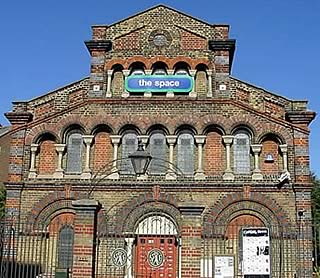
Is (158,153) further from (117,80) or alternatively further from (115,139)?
(117,80)

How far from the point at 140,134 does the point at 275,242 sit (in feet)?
24.7

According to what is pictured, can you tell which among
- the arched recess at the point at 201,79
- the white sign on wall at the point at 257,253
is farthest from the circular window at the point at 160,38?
the white sign on wall at the point at 257,253

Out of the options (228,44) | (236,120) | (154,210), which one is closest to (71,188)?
(154,210)

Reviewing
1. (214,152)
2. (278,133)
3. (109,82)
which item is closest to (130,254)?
(214,152)

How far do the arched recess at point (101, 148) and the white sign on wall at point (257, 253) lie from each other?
30.1 feet

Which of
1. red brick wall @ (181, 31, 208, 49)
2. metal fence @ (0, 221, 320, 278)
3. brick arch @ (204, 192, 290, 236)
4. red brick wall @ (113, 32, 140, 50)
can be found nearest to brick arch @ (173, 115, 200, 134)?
brick arch @ (204, 192, 290, 236)

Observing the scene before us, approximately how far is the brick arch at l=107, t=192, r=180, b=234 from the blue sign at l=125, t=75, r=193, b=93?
5.04 meters

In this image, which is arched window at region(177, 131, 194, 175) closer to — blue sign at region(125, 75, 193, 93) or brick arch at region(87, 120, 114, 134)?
blue sign at region(125, 75, 193, 93)

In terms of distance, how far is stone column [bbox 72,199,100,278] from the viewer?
18250 mm

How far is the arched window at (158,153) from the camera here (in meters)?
25.2

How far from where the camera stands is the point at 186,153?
25359mm

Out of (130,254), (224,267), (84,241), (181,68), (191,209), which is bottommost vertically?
(224,267)

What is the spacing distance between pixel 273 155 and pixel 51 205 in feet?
33.1

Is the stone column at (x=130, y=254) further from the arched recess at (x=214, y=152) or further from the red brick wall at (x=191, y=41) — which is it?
the red brick wall at (x=191, y=41)
